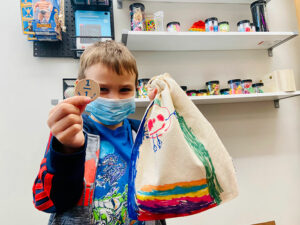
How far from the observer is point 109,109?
0.65 metres

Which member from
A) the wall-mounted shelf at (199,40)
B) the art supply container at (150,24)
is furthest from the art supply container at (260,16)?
the art supply container at (150,24)

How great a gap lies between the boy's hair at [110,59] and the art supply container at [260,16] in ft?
3.50

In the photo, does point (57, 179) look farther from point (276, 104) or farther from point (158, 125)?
point (276, 104)

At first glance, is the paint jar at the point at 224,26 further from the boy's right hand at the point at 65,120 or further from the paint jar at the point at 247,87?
the boy's right hand at the point at 65,120

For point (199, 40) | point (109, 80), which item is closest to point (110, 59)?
point (109, 80)

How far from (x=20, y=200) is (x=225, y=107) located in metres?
1.41

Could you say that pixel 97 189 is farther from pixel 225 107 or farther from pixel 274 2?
pixel 274 2

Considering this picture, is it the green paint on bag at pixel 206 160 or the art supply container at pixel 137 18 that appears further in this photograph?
the art supply container at pixel 137 18

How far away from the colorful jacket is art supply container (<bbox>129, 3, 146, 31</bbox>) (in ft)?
2.79

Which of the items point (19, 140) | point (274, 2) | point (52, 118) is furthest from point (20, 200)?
point (274, 2)

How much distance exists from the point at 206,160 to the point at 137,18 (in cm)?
99

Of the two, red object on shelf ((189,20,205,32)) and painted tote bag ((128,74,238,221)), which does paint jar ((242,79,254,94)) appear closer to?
red object on shelf ((189,20,205,32))

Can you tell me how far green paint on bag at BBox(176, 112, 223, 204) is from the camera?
1.61 ft

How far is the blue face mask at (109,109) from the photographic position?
640 mm
